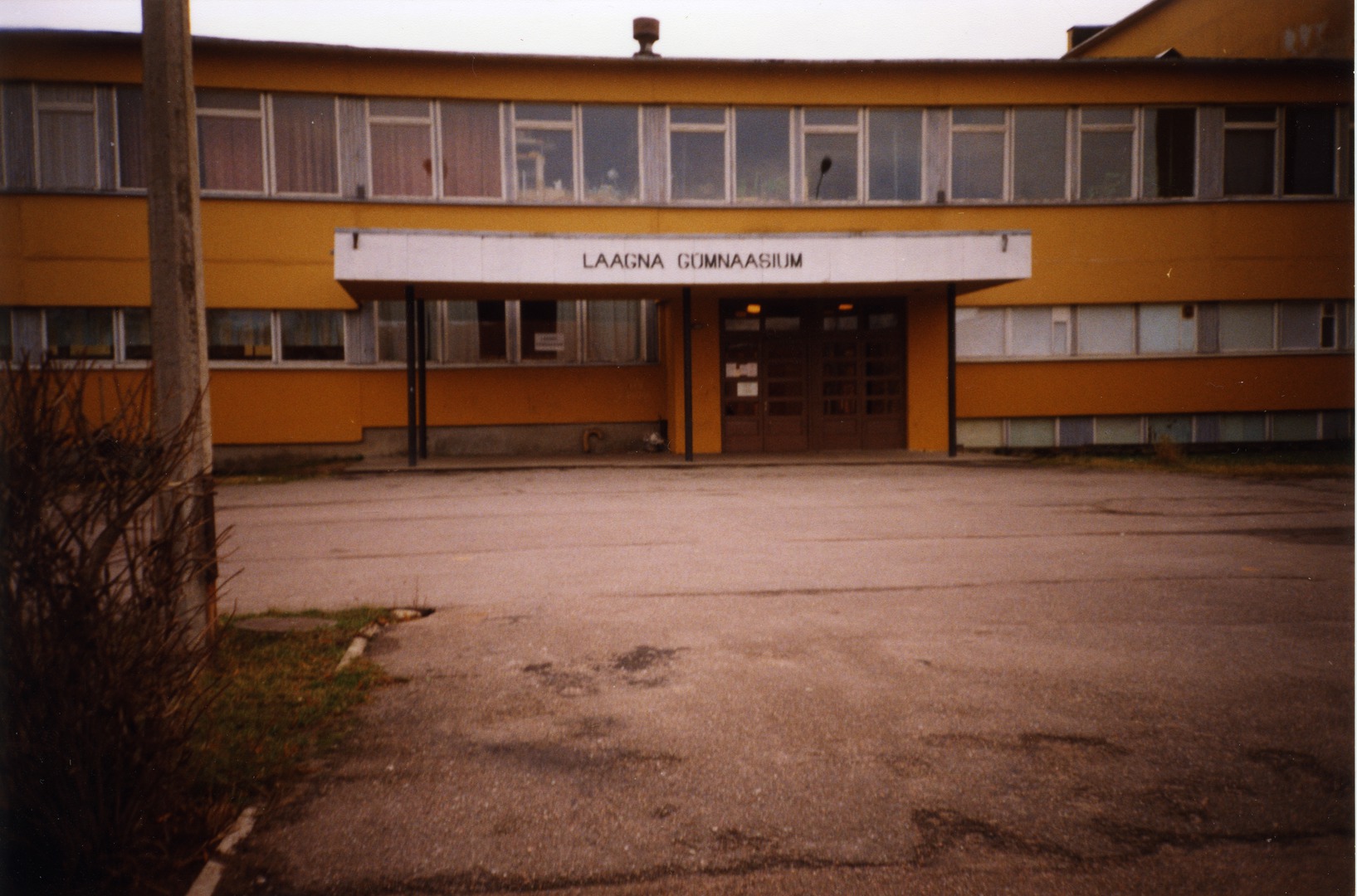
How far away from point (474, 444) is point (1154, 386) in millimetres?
14464

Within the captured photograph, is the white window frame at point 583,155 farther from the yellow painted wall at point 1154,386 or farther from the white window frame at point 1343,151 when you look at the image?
the white window frame at point 1343,151

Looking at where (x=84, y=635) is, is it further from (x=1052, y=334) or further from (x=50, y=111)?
(x=1052, y=334)

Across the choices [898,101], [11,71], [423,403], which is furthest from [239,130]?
[898,101]

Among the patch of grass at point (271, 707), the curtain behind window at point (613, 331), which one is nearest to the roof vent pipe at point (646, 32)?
the curtain behind window at point (613, 331)

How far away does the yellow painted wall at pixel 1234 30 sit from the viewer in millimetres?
21234

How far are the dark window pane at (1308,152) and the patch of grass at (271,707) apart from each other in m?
22.5

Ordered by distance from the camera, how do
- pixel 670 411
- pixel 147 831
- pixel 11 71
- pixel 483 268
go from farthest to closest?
pixel 670 411 → pixel 11 71 → pixel 483 268 → pixel 147 831

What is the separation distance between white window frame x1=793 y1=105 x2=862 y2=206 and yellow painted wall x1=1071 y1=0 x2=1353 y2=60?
8952mm

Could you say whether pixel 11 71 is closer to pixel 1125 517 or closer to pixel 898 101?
pixel 898 101

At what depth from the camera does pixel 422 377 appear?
18.9 meters

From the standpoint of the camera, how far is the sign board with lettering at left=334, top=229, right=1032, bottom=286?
16.2 meters

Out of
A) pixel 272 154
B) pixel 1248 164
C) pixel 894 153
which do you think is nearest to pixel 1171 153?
pixel 1248 164

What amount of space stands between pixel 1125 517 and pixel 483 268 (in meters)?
10.6

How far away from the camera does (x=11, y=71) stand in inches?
710
